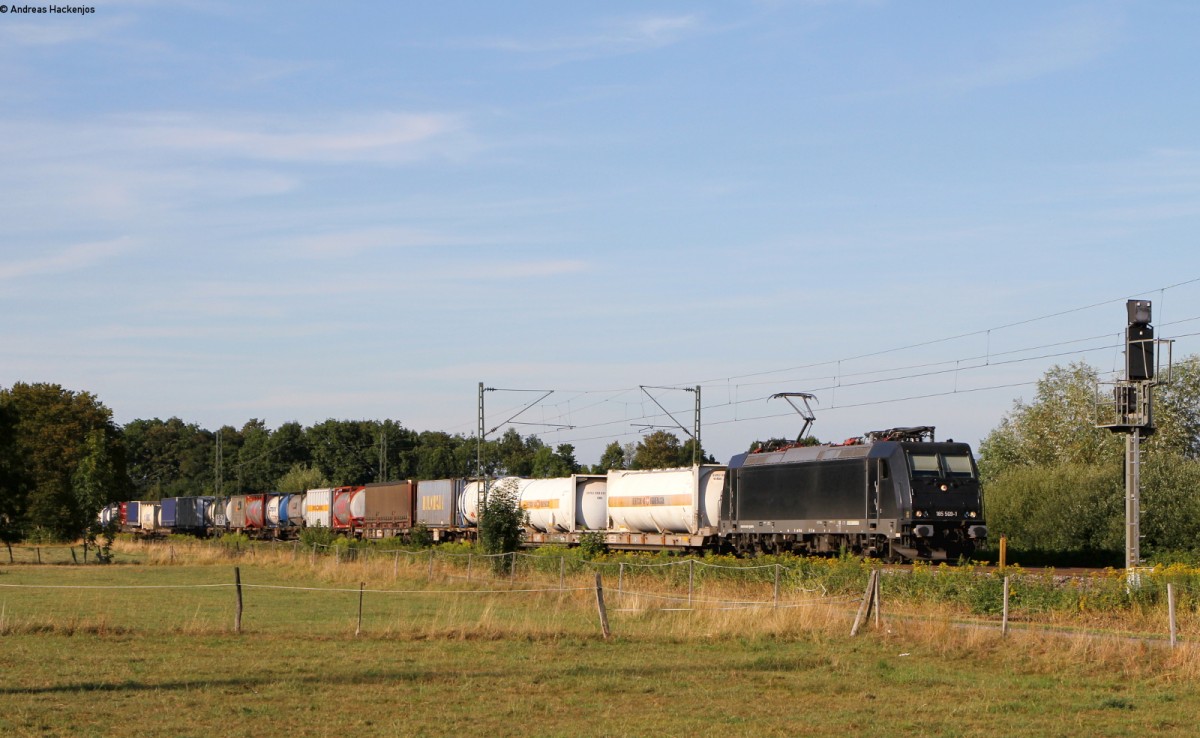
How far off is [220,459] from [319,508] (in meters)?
11.8

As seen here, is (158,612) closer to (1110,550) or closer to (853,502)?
(853,502)

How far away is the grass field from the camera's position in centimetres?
1561

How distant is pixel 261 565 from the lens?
55.8m

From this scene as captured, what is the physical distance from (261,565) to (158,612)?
25004 mm

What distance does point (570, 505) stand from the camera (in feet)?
176

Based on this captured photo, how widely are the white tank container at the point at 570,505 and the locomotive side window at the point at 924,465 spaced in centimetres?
1867

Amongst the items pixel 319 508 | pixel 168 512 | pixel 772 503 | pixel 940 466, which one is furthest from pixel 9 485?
pixel 168 512

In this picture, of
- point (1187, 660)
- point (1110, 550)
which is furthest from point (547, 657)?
point (1110, 550)

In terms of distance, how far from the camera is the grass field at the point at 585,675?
15.6 m

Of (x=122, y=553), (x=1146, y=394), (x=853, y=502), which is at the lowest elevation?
(x=122, y=553)

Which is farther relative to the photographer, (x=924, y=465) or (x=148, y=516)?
(x=148, y=516)

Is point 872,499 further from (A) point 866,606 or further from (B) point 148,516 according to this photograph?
(B) point 148,516

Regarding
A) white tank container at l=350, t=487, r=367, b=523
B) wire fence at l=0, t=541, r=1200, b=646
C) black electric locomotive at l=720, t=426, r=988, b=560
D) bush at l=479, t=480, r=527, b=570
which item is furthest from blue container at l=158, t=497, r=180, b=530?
black electric locomotive at l=720, t=426, r=988, b=560

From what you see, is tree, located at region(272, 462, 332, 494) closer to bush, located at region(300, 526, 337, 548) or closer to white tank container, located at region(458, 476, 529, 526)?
bush, located at region(300, 526, 337, 548)
